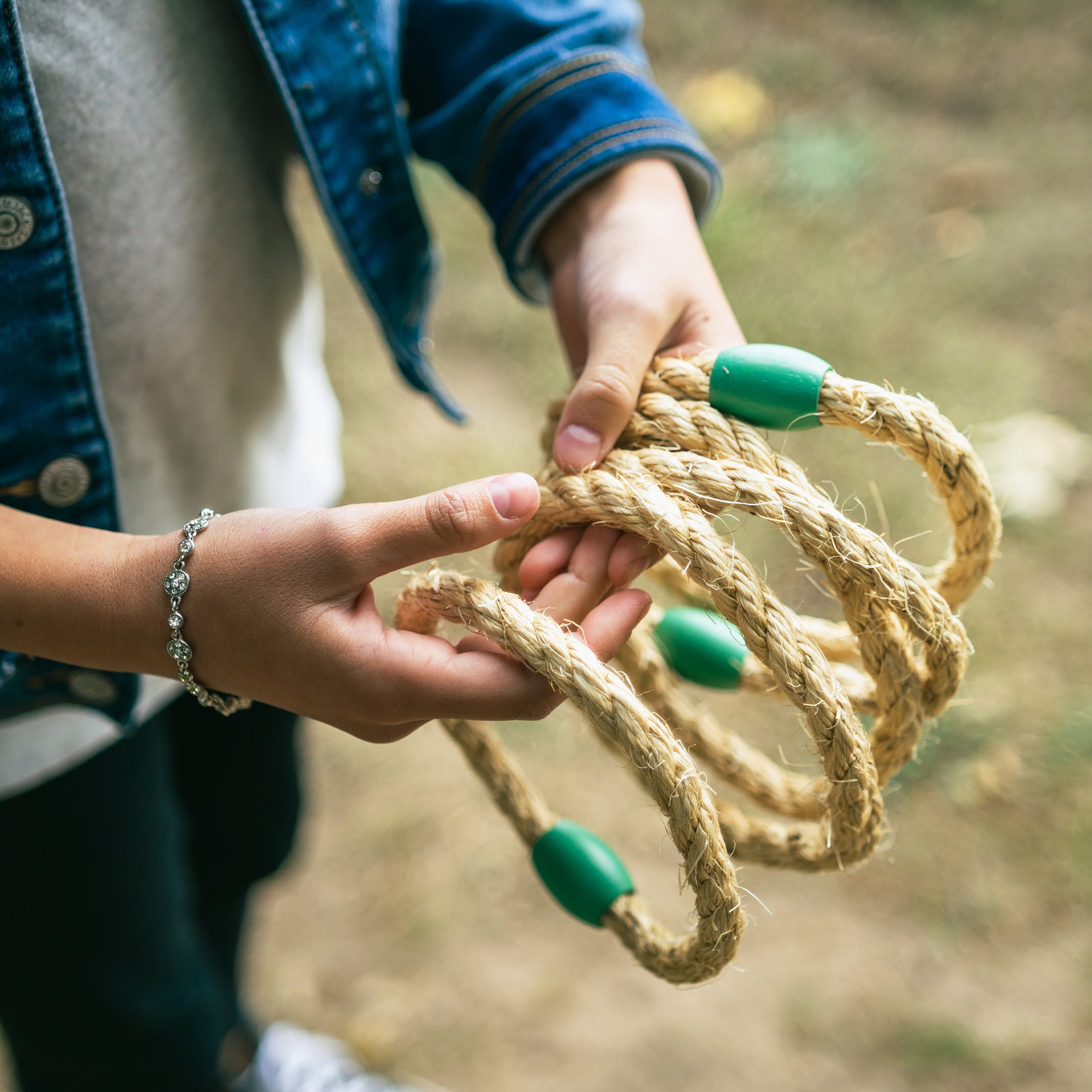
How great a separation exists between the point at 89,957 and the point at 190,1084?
0.23 meters

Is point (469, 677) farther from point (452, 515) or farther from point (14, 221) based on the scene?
point (14, 221)

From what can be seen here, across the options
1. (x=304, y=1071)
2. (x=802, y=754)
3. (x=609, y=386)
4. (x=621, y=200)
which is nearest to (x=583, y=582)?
(x=609, y=386)

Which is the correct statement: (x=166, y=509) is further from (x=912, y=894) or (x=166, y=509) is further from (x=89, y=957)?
(x=912, y=894)

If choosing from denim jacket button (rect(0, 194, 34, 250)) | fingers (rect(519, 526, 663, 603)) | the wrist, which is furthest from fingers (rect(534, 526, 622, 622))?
denim jacket button (rect(0, 194, 34, 250))

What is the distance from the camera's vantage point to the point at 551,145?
0.64 m

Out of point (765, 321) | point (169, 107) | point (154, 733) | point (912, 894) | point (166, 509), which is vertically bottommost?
point (912, 894)

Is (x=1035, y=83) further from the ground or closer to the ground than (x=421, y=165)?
further from the ground

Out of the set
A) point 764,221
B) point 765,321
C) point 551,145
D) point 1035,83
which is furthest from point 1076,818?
point 1035,83

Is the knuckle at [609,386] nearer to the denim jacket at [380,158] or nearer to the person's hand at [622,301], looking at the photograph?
the person's hand at [622,301]

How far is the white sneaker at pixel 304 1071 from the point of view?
1.00 metres

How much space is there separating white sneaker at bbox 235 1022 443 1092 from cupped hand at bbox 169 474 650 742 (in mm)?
716

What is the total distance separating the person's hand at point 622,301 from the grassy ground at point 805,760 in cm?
24

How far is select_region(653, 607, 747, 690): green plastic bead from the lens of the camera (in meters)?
0.64

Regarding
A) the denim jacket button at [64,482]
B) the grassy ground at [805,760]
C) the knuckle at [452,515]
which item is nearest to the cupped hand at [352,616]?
the knuckle at [452,515]
